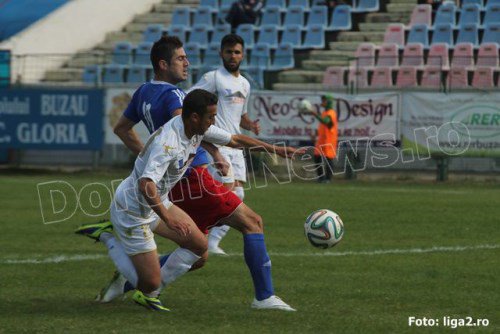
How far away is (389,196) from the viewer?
19.6 metres

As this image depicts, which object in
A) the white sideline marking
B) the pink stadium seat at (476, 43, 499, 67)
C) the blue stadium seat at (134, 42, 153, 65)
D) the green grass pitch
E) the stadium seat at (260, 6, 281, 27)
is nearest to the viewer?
the green grass pitch

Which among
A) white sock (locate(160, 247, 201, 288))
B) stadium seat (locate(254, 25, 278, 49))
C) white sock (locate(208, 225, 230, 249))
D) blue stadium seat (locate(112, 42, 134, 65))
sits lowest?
white sock (locate(208, 225, 230, 249))

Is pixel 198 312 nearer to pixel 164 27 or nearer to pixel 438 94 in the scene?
pixel 438 94

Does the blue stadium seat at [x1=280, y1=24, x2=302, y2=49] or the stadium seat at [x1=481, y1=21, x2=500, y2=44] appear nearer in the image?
the stadium seat at [x1=481, y1=21, x2=500, y2=44]

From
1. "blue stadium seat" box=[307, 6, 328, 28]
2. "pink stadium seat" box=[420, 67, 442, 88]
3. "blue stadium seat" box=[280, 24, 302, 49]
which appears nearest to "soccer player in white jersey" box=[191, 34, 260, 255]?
"pink stadium seat" box=[420, 67, 442, 88]

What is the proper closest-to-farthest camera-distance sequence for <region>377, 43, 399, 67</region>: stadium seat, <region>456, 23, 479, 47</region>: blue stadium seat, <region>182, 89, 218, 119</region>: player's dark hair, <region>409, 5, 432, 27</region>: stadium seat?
<region>182, 89, 218, 119</region>: player's dark hair → <region>377, 43, 399, 67</region>: stadium seat → <region>456, 23, 479, 47</region>: blue stadium seat → <region>409, 5, 432, 27</region>: stadium seat

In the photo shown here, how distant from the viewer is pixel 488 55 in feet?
82.8

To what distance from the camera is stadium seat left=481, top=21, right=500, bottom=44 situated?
87.1ft

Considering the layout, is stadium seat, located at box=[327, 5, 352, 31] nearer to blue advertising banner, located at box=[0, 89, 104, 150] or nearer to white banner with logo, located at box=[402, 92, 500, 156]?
white banner with logo, located at box=[402, 92, 500, 156]

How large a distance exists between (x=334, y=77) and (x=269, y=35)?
4.22 m

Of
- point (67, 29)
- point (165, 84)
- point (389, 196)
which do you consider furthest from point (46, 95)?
point (165, 84)

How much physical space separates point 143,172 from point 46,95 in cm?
1873

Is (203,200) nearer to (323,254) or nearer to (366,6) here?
(323,254)

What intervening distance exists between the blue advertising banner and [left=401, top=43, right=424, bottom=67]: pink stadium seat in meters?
7.17
